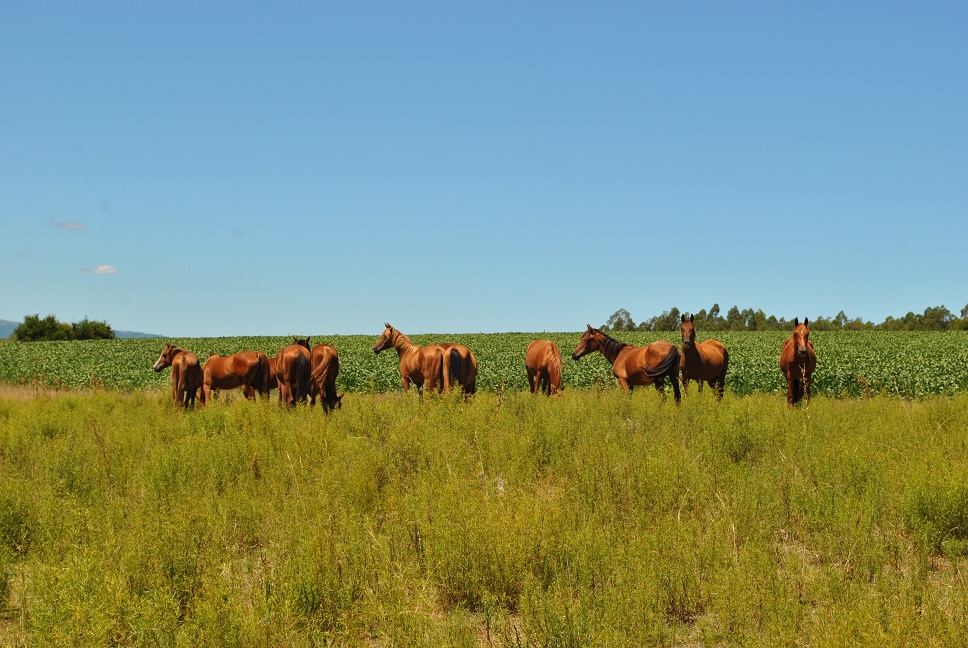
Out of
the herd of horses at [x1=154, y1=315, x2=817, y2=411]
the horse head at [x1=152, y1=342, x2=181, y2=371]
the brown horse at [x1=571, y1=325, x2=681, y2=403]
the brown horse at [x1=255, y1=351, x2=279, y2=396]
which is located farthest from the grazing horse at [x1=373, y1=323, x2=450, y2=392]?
the horse head at [x1=152, y1=342, x2=181, y2=371]

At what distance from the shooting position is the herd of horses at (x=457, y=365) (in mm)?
14523

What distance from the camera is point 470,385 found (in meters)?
16.2

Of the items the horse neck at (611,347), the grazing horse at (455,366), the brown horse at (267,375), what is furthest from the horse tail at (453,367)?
the brown horse at (267,375)

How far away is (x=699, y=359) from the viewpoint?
1523 centimetres

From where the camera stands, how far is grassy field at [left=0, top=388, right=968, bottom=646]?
4516 mm

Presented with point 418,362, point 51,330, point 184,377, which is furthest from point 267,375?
point 51,330

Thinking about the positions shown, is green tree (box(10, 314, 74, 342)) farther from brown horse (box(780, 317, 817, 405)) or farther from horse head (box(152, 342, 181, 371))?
brown horse (box(780, 317, 817, 405))

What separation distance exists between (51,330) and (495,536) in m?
83.0

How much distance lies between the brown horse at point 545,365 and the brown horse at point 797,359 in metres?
5.34

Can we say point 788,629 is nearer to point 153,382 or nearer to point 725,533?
point 725,533

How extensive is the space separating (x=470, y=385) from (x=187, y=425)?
6673mm

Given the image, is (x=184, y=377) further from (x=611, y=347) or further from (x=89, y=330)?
(x=89, y=330)

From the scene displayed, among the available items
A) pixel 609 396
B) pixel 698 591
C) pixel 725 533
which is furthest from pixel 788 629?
pixel 609 396

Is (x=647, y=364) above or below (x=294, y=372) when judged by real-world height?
above
